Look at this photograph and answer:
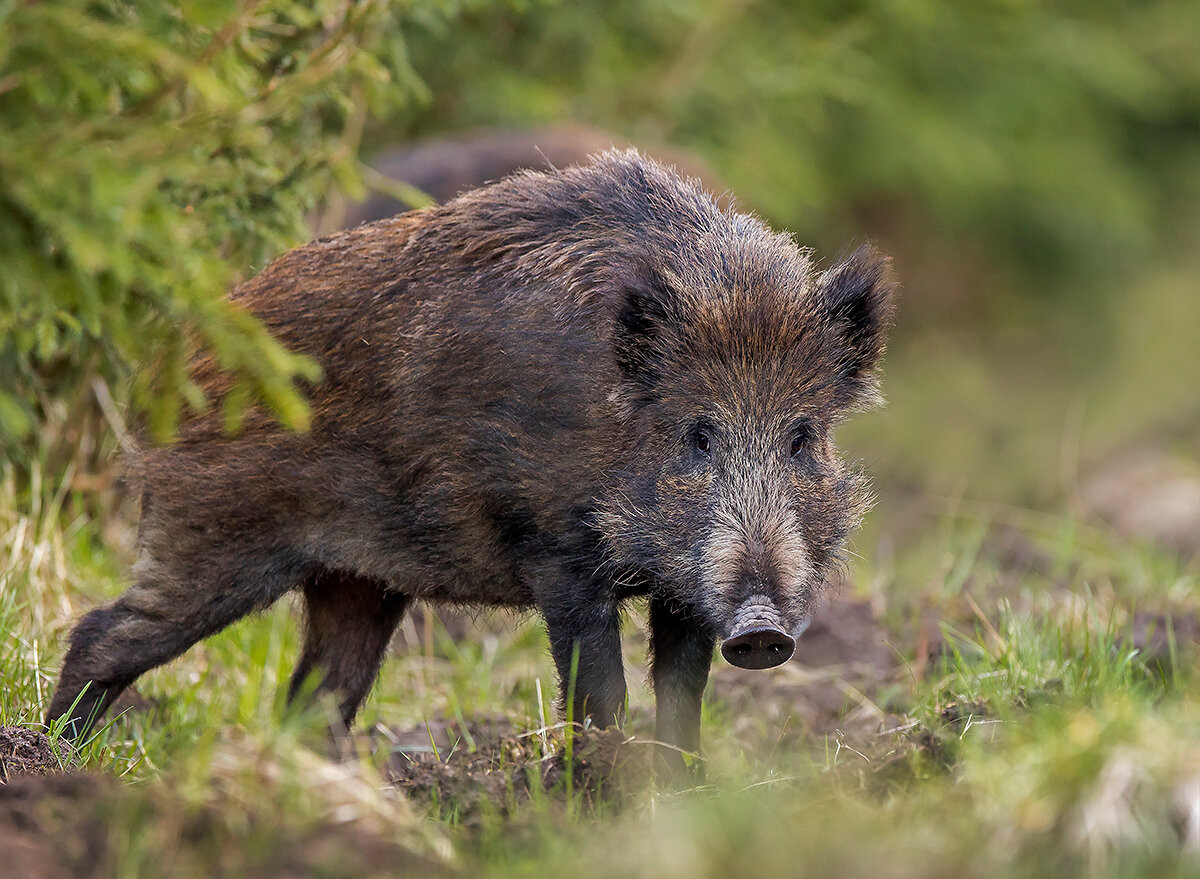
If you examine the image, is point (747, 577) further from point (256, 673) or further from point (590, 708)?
point (256, 673)

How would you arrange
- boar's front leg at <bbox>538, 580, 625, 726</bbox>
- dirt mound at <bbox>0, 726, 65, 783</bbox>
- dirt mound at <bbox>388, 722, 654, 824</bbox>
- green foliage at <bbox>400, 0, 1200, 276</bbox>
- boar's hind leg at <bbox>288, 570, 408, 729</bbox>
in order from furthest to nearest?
green foliage at <bbox>400, 0, 1200, 276</bbox> → boar's hind leg at <bbox>288, 570, 408, 729</bbox> → boar's front leg at <bbox>538, 580, 625, 726</bbox> → dirt mound at <bbox>0, 726, 65, 783</bbox> → dirt mound at <bbox>388, 722, 654, 824</bbox>

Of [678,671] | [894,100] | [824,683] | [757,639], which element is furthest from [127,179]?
[894,100]

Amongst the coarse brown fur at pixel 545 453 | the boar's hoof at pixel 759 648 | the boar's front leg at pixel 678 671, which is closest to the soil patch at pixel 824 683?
the boar's front leg at pixel 678 671

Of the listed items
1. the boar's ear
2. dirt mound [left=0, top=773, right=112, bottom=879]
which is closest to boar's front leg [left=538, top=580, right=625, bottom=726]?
the boar's ear

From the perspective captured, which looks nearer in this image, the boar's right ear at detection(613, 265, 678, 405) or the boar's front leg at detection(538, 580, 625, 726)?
the boar's front leg at detection(538, 580, 625, 726)

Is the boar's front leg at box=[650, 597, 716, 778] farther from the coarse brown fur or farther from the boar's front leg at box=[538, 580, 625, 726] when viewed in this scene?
the boar's front leg at box=[538, 580, 625, 726]

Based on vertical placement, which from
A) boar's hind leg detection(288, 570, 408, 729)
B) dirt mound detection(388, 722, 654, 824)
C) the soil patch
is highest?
dirt mound detection(388, 722, 654, 824)

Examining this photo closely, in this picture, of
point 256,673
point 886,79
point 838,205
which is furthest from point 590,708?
point 838,205

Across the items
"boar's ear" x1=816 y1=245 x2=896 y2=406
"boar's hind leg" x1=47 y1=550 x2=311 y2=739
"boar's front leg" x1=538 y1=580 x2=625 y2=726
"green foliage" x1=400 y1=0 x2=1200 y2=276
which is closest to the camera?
"boar's front leg" x1=538 y1=580 x2=625 y2=726

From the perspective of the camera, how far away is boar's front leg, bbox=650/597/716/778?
4391mm

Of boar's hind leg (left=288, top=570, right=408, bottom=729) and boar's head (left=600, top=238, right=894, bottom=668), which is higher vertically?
boar's head (left=600, top=238, right=894, bottom=668)

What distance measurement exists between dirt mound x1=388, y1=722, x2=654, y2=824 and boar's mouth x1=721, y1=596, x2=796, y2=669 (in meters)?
0.36

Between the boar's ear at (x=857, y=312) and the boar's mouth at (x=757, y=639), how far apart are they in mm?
873

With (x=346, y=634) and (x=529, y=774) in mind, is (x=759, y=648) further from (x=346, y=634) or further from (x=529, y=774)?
(x=346, y=634)
